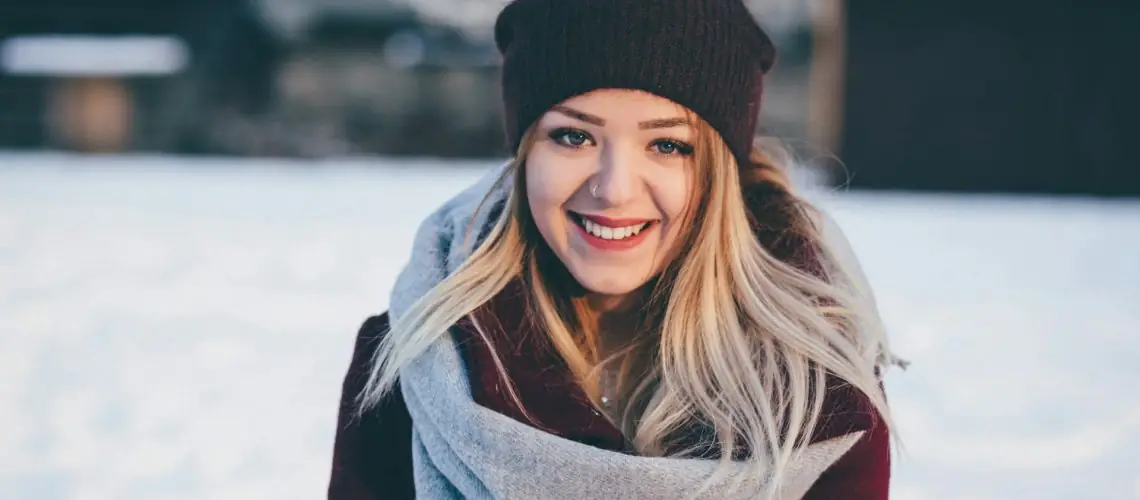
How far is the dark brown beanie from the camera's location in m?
1.29

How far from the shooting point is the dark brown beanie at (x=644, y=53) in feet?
4.23

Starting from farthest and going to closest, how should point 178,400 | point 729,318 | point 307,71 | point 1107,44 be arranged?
point 307,71 < point 1107,44 < point 178,400 < point 729,318

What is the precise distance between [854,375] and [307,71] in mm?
12247

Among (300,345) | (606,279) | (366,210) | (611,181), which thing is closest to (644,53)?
(611,181)

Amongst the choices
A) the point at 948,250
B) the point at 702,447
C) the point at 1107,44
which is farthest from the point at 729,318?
the point at 1107,44

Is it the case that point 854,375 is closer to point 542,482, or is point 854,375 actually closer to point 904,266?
point 542,482

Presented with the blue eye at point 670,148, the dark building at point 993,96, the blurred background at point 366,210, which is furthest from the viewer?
the dark building at point 993,96

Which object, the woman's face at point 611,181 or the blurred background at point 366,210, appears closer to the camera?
the woman's face at point 611,181

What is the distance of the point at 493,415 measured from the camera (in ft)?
4.19

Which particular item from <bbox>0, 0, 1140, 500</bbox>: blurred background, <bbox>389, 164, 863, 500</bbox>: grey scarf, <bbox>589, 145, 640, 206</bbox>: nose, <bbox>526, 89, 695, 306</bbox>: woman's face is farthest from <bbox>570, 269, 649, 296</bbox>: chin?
<bbox>0, 0, 1140, 500</bbox>: blurred background

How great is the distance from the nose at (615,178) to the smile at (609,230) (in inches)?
1.4

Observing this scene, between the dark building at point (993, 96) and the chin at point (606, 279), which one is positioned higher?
the chin at point (606, 279)

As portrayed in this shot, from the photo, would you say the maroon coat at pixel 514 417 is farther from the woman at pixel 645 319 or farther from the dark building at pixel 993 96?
the dark building at pixel 993 96

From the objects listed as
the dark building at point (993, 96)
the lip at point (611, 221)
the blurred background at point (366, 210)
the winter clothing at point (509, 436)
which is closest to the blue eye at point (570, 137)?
the lip at point (611, 221)
